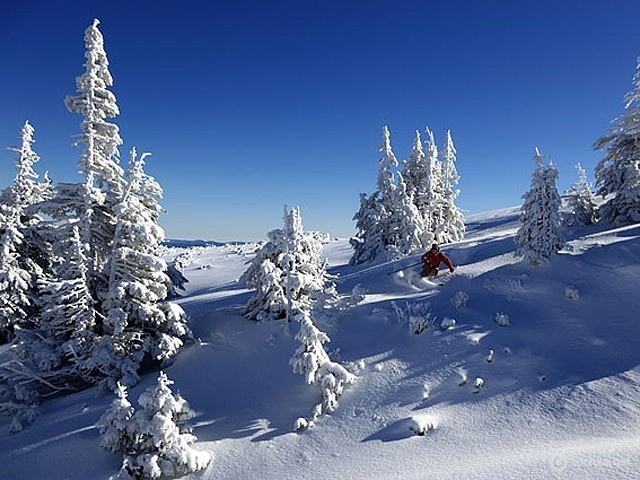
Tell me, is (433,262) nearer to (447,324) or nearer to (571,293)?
(447,324)

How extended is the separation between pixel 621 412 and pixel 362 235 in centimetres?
2428

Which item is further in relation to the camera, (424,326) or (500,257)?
(500,257)

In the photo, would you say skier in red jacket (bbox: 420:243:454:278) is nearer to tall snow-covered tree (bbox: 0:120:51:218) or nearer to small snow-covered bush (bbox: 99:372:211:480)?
small snow-covered bush (bbox: 99:372:211:480)

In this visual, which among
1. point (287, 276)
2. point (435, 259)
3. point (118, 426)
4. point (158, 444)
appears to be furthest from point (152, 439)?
point (435, 259)

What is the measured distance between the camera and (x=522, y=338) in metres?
11.0

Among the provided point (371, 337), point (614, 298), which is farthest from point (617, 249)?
point (371, 337)

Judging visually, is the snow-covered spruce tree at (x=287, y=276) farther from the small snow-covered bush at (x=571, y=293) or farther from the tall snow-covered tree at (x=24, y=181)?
the tall snow-covered tree at (x=24, y=181)

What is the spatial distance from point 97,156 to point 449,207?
3030 centimetres

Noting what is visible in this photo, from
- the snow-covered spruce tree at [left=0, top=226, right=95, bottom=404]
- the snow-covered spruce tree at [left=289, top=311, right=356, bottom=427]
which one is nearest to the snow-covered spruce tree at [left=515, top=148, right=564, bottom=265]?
the snow-covered spruce tree at [left=289, top=311, right=356, bottom=427]

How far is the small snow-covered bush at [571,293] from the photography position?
12797 mm

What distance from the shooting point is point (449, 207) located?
3538 centimetres

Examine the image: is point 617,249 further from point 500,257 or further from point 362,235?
point 362,235

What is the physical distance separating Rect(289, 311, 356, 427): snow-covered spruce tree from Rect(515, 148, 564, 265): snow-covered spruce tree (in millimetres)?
9903

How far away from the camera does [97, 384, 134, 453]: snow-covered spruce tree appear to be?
7.94 metres
